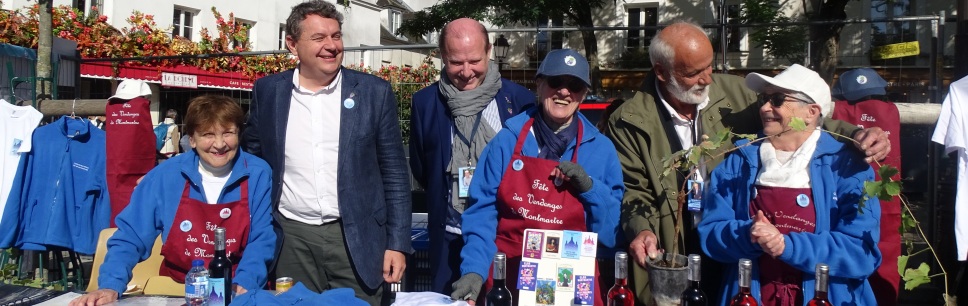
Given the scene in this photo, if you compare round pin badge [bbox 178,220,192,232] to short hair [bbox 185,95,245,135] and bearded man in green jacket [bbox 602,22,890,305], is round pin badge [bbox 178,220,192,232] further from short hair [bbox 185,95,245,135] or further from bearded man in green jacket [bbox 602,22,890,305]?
bearded man in green jacket [bbox 602,22,890,305]

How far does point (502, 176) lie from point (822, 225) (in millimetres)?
1146

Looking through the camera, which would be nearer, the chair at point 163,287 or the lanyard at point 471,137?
the chair at point 163,287

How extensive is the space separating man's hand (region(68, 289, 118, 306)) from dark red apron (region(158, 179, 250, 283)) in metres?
0.28

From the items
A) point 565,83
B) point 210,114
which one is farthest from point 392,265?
point 565,83

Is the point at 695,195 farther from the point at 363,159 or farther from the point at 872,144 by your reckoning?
the point at 363,159

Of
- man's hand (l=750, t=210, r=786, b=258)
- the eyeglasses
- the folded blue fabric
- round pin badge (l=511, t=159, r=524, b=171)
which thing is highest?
the eyeglasses

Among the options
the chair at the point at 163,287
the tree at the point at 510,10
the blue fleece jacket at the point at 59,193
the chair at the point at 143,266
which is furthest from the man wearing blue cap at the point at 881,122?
the tree at the point at 510,10

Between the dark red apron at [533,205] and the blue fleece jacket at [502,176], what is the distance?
0.16 ft

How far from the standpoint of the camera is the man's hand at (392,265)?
3428 mm

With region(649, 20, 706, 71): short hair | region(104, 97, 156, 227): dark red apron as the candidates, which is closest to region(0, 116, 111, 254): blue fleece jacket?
region(104, 97, 156, 227): dark red apron

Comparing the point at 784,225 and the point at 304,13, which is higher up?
the point at 304,13

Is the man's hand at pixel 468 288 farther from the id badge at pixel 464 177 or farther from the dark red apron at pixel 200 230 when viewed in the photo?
the dark red apron at pixel 200 230

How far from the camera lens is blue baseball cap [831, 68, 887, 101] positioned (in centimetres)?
562

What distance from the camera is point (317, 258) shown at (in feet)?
11.0
